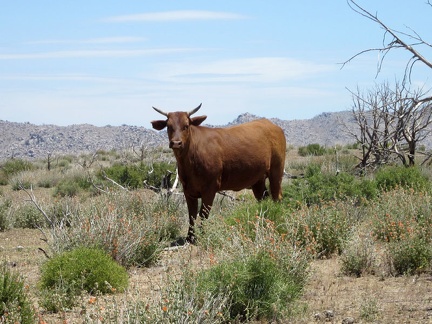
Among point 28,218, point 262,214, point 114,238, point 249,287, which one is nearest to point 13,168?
point 28,218

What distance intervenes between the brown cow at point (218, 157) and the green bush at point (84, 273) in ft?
9.62

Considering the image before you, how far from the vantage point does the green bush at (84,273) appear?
8789mm

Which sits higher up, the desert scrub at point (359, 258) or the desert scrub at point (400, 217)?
the desert scrub at point (400, 217)

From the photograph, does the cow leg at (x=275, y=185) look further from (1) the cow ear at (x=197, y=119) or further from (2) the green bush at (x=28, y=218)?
(2) the green bush at (x=28, y=218)

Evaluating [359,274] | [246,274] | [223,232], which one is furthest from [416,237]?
[246,274]

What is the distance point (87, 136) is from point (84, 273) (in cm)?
7739

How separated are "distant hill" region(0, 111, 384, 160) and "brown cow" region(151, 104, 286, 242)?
2210 inches

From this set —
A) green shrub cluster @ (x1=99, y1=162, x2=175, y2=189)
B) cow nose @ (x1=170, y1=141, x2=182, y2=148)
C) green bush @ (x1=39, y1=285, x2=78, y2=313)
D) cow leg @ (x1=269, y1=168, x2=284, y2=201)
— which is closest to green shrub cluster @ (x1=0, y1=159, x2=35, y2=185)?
green shrub cluster @ (x1=99, y1=162, x2=175, y2=189)

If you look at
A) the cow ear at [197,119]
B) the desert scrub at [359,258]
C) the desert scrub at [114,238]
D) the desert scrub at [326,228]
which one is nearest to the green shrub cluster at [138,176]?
the cow ear at [197,119]

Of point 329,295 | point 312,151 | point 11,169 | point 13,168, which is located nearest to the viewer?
point 329,295

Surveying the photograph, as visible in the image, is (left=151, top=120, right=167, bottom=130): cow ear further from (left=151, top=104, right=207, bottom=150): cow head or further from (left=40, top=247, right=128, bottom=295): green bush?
(left=40, top=247, right=128, bottom=295): green bush

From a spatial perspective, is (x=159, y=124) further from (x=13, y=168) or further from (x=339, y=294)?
(x=13, y=168)

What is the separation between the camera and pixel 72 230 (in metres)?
10.6

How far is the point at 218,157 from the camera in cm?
1315
